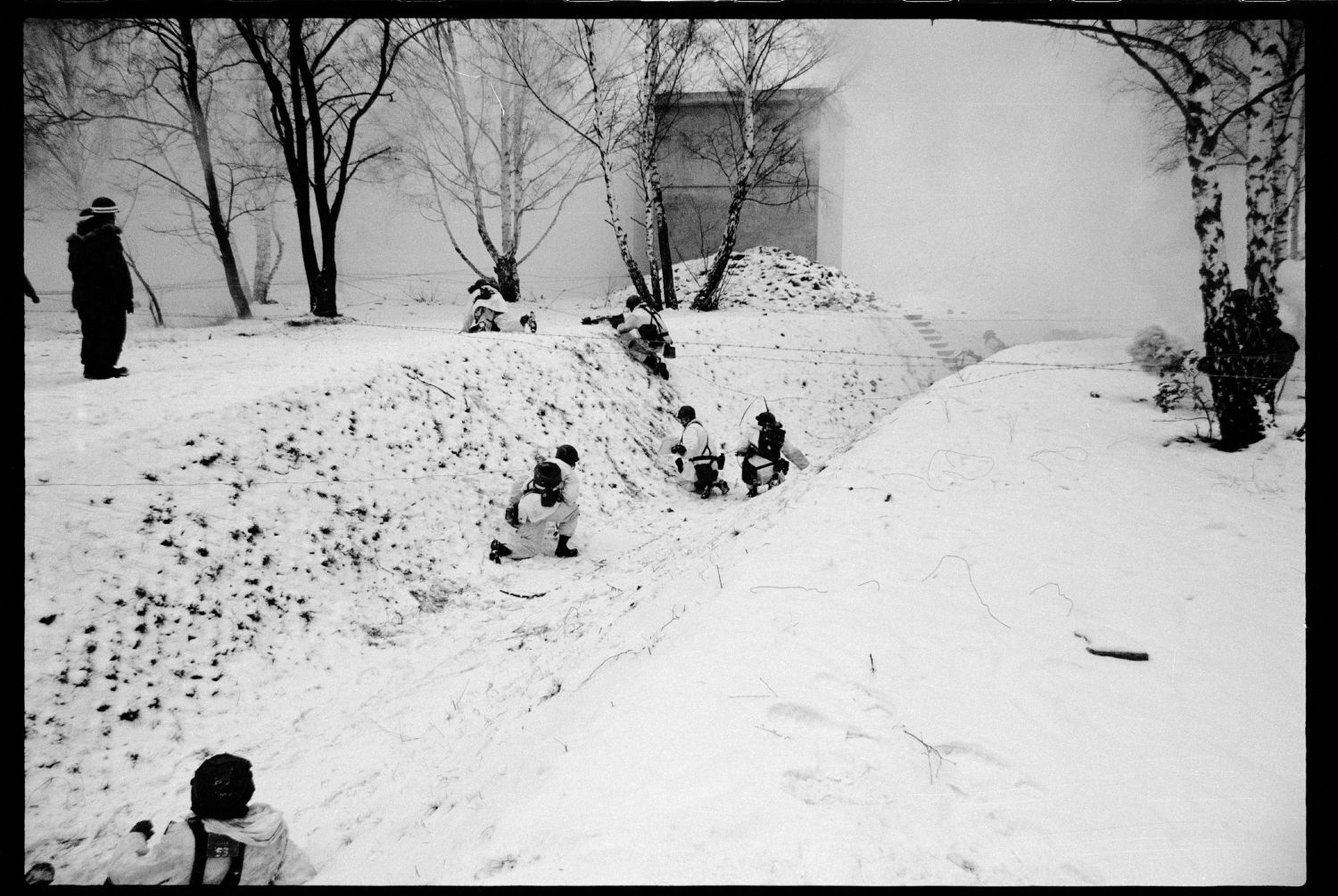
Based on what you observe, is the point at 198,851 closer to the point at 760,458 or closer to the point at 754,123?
the point at 760,458

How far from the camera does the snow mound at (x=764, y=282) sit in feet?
53.4

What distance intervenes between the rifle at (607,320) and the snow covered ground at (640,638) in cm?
404

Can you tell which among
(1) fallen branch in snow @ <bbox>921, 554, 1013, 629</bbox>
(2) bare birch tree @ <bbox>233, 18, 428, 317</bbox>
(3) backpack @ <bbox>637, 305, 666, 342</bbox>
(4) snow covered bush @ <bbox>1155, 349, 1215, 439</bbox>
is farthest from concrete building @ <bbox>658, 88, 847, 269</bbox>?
(1) fallen branch in snow @ <bbox>921, 554, 1013, 629</bbox>

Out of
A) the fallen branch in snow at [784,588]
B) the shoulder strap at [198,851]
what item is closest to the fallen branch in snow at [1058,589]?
the fallen branch in snow at [784,588]

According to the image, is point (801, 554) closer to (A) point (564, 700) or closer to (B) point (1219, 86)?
(A) point (564, 700)

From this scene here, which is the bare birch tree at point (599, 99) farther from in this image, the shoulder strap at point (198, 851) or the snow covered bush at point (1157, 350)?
the shoulder strap at point (198, 851)

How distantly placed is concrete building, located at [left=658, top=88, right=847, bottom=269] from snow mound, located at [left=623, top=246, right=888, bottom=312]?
24 centimetres

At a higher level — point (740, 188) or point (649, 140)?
point (649, 140)

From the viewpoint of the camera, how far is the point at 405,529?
7.38 meters

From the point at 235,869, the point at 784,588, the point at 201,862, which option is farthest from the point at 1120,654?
the point at 201,862

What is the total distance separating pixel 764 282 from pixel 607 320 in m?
5.27

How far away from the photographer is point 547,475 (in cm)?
788

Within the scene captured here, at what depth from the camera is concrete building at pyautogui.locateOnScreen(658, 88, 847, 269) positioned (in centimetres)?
1560

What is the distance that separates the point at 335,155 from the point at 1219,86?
39.8ft
